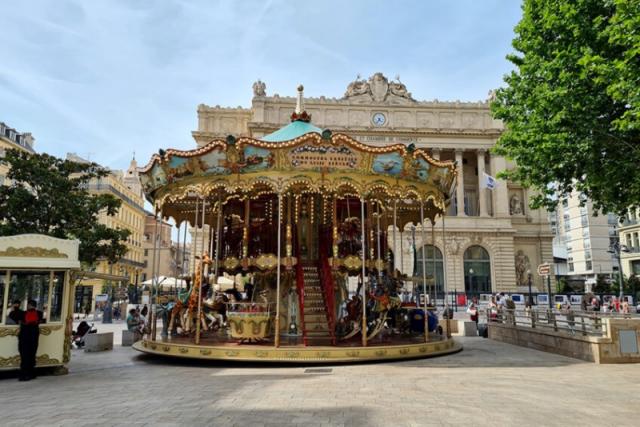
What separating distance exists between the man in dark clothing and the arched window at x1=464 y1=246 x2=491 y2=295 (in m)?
46.1

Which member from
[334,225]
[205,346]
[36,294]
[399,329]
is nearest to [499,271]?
[399,329]

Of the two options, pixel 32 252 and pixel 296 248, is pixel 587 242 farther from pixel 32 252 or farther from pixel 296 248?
pixel 32 252

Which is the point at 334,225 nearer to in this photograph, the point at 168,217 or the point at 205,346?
the point at 205,346

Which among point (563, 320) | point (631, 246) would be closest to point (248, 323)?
point (563, 320)

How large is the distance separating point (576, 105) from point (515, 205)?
45971 mm

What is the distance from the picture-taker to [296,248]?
15016 millimetres

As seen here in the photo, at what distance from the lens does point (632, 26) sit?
10.9 m

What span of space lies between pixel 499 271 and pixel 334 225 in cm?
4158

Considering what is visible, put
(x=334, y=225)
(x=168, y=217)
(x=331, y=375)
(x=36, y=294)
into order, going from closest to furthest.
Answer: (x=331, y=375)
(x=36, y=294)
(x=334, y=225)
(x=168, y=217)

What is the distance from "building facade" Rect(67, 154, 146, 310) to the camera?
5342 cm

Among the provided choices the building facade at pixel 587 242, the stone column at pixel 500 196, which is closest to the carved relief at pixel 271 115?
the stone column at pixel 500 196

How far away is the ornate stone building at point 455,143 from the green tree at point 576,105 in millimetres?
34075

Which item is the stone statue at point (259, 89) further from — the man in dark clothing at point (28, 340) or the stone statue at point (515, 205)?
Answer: the man in dark clothing at point (28, 340)

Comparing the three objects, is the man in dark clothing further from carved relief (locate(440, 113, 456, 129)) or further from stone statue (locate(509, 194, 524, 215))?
stone statue (locate(509, 194, 524, 215))
